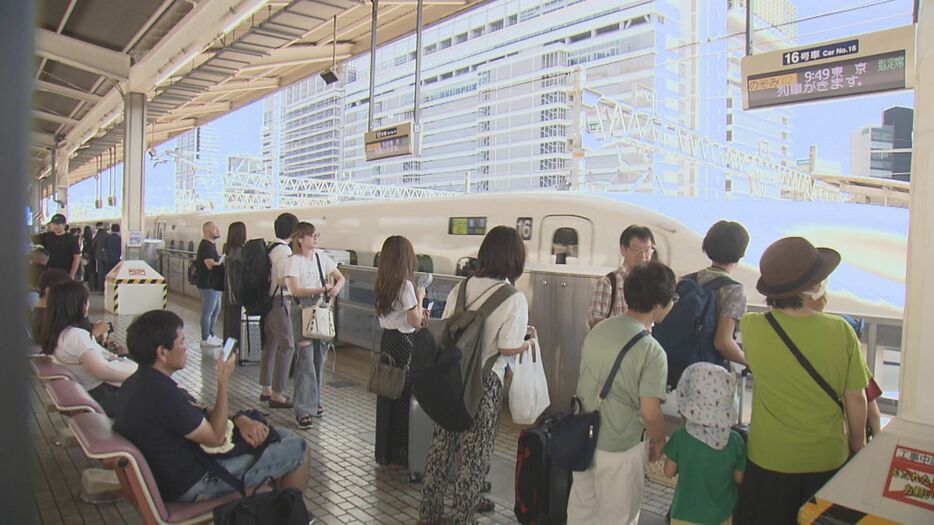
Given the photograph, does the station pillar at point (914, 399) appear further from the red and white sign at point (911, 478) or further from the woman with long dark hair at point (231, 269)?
the woman with long dark hair at point (231, 269)

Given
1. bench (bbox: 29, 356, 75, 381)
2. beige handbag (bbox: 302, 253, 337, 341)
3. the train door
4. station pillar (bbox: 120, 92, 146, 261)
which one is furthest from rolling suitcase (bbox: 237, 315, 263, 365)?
station pillar (bbox: 120, 92, 146, 261)

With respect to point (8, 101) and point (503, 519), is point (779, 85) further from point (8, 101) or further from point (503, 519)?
point (8, 101)

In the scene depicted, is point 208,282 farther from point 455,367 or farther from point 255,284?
point 455,367

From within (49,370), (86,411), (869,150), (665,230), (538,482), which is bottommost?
(538,482)

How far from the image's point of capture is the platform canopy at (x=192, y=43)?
9.52m

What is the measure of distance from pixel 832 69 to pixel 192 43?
884 cm

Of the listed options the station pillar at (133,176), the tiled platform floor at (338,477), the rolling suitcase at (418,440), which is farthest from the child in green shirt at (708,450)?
the station pillar at (133,176)

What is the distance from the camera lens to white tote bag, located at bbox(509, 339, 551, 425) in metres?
3.47

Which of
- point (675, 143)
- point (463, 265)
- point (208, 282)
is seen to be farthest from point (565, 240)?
point (675, 143)

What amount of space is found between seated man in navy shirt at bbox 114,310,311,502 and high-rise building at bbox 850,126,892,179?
2044 cm

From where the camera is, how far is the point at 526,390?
3512 mm

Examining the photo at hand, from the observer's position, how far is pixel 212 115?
2195cm

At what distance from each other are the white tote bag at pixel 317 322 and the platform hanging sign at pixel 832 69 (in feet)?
17.7

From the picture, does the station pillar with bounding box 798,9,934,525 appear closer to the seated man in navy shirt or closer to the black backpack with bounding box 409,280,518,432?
the black backpack with bounding box 409,280,518,432
